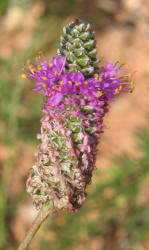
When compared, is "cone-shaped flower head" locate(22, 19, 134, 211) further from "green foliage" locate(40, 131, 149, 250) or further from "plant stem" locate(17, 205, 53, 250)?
"green foliage" locate(40, 131, 149, 250)

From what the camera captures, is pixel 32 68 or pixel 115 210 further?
pixel 115 210

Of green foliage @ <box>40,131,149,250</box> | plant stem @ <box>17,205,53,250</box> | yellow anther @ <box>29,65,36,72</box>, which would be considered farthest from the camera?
green foliage @ <box>40,131,149,250</box>

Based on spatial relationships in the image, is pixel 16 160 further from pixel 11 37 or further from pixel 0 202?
pixel 11 37

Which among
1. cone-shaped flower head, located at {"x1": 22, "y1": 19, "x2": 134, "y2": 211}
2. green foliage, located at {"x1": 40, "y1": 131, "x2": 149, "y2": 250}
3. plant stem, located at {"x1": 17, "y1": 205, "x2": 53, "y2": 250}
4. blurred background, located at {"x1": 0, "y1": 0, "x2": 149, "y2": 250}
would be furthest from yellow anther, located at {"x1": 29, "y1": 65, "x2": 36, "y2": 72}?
green foliage, located at {"x1": 40, "y1": 131, "x2": 149, "y2": 250}

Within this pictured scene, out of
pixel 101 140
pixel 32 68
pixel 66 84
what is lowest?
pixel 101 140

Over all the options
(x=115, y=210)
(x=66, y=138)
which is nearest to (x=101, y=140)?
(x=115, y=210)

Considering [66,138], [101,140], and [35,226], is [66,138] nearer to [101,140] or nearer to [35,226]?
[35,226]

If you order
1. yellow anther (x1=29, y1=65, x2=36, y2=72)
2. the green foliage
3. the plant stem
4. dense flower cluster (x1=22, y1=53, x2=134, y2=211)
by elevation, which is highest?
yellow anther (x1=29, y1=65, x2=36, y2=72)
